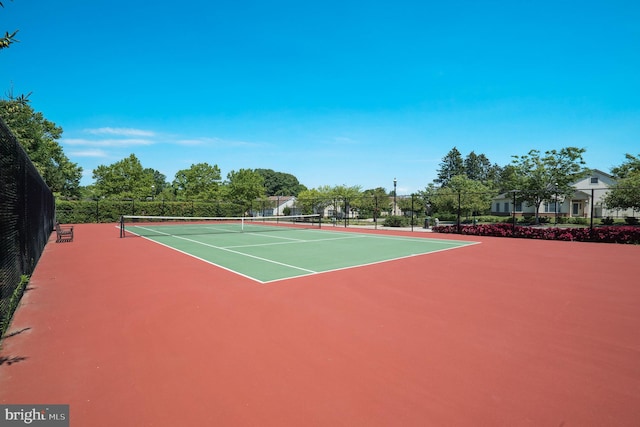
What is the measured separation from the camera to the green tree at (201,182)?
48.8 metres

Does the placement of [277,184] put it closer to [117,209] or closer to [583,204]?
[117,209]

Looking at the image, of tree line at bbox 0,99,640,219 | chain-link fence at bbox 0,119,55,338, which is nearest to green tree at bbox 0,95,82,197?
Answer: tree line at bbox 0,99,640,219

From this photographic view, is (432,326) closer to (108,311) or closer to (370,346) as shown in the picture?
(370,346)

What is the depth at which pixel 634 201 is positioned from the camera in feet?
88.2

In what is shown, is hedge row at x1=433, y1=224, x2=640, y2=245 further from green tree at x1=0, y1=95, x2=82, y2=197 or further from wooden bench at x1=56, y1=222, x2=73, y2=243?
green tree at x1=0, y1=95, x2=82, y2=197

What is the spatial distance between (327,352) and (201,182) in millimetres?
48920

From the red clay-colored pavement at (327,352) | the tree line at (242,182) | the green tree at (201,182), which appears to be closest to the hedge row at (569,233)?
the tree line at (242,182)

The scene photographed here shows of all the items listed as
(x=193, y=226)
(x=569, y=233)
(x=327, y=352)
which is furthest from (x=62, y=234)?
(x=569, y=233)

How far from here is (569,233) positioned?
57.2ft

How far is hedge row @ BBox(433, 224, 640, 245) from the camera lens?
15859 mm

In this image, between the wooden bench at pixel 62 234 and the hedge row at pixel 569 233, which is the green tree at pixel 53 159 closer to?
the wooden bench at pixel 62 234

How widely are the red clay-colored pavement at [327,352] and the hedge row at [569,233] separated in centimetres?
1102

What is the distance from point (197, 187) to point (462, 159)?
78.7m

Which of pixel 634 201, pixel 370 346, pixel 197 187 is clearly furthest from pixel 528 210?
pixel 370 346
